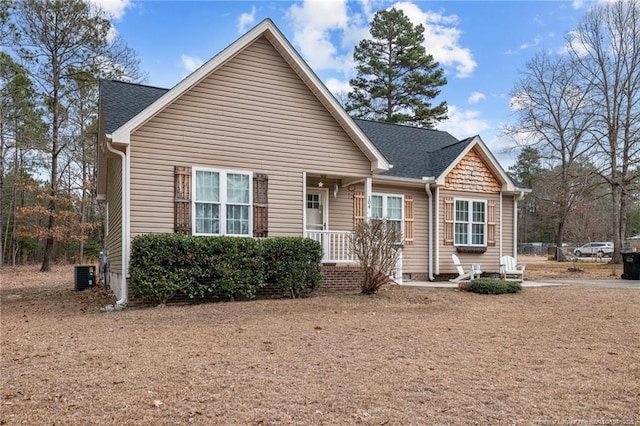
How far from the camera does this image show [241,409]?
362cm

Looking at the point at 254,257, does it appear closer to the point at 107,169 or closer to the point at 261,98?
the point at 261,98

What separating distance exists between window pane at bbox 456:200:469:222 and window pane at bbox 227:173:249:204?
24.9ft

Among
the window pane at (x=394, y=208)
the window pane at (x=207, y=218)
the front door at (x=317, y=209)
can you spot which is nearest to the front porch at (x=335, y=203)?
the front door at (x=317, y=209)

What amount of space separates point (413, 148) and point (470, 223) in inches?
130

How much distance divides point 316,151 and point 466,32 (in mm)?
10806

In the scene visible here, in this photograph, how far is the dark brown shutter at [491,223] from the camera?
603 inches

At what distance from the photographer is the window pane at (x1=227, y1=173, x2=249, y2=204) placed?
10367 mm

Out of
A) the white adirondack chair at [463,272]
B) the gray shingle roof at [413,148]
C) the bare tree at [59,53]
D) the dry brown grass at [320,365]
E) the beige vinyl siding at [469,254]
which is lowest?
the dry brown grass at [320,365]

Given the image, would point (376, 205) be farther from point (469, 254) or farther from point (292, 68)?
point (292, 68)

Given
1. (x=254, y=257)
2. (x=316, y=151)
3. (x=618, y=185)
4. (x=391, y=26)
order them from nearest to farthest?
(x=254, y=257) < (x=316, y=151) < (x=618, y=185) < (x=391, y=26)

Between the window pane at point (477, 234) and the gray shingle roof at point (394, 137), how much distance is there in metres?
2.45

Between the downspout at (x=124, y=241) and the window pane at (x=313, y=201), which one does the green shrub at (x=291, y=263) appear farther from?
the window pane at (x=313, y=201)

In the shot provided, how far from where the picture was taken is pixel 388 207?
46.1ft

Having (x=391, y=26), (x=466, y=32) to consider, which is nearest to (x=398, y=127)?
(x=466, y=32)
